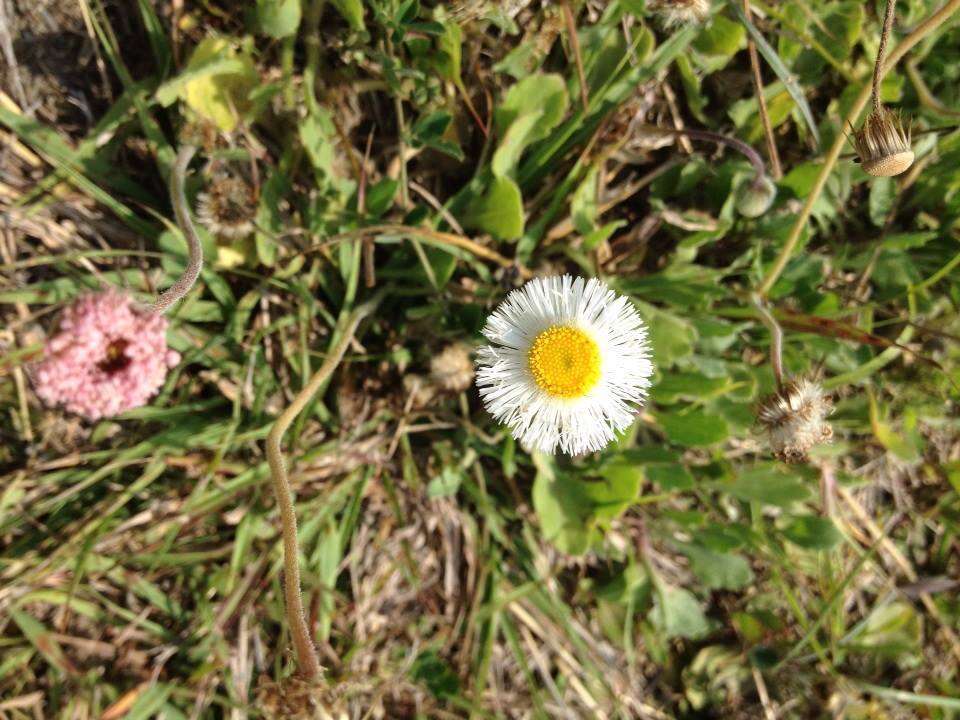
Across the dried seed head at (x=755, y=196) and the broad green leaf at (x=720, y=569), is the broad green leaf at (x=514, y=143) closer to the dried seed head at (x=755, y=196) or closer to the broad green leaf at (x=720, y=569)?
the dried seed head at (x=755, y=196)

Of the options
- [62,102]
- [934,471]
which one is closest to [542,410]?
[62,102]

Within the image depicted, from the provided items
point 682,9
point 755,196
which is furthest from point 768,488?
point 682,9

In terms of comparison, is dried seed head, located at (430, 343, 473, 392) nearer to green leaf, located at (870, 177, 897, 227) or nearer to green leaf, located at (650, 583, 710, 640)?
green leaf, located at (650, 583, 710, 640)

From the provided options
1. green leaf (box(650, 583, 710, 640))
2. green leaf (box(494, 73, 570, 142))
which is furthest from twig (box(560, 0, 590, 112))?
green leaf (box(650, 583, 710, 640))

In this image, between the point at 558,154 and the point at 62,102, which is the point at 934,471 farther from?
the point at 62,102

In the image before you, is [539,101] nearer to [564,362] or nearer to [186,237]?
[564,362]
